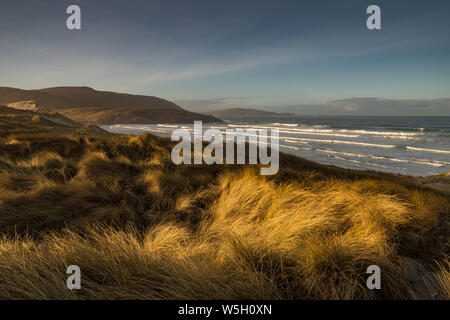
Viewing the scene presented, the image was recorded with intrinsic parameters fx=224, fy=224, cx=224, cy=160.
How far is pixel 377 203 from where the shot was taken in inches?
140

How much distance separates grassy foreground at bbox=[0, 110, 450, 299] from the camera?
1.84 metres

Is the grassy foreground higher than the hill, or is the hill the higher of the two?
the hill

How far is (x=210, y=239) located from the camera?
10.6 ft

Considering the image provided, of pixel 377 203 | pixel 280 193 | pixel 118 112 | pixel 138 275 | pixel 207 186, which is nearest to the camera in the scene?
pixel 138 275

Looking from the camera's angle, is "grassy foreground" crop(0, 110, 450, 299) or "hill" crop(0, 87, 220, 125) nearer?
"grassy foreground" crop(0, 110, 450, 299)

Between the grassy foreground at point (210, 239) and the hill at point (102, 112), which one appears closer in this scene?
the grassy foreground at point (210, 239)

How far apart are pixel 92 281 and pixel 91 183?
338cm

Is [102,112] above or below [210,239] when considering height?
above

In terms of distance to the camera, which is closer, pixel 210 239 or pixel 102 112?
pixel 210 239

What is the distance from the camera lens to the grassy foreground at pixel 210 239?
1.84 metres

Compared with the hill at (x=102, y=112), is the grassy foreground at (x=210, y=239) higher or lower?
lower

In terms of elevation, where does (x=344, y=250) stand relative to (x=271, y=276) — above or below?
above
